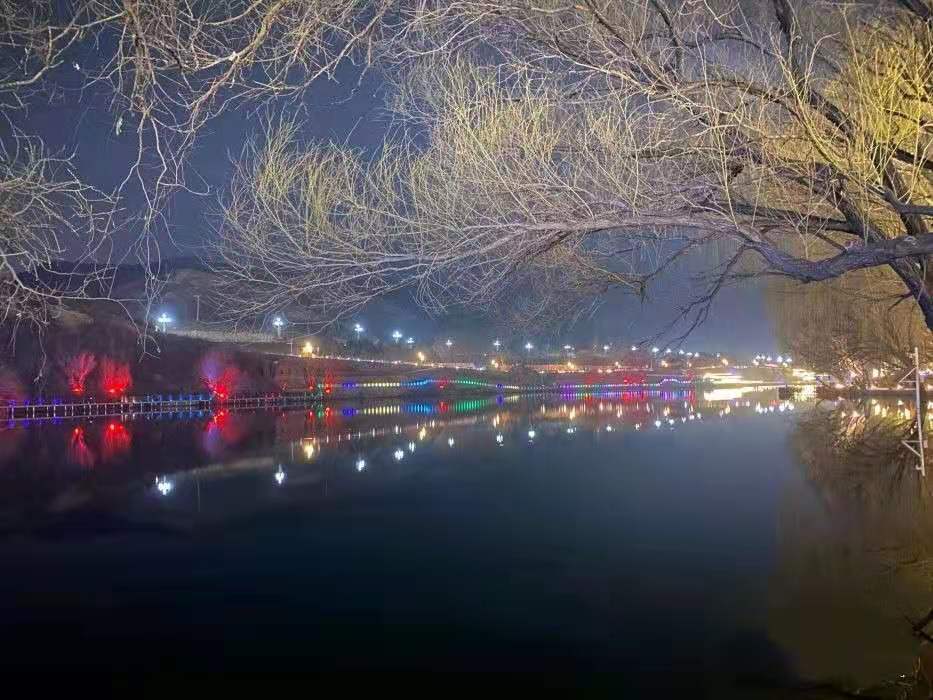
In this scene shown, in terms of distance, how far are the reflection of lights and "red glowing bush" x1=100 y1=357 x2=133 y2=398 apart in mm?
35875

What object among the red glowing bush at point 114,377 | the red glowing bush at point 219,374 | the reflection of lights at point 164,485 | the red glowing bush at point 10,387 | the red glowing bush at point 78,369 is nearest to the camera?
the reflection of lights at point 164,485

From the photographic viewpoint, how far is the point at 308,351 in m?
70.0

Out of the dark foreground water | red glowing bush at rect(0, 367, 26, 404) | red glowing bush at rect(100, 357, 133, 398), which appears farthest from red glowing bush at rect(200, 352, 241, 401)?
the dark foreground water

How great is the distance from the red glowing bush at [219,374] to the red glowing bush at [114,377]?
5.51 meters

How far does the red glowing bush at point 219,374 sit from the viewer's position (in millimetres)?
53406

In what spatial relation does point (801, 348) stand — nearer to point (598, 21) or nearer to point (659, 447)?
point (659, 447)

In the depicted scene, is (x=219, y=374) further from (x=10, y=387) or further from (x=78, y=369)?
(x=10, y=387)

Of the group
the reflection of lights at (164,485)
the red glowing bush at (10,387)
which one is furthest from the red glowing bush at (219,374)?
the reflection of lights at (164,485)

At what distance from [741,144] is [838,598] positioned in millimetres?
3458

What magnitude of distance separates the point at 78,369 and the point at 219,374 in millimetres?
11417

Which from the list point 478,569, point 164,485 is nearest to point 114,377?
point 164,485

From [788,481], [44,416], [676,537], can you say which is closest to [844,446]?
[788,481]

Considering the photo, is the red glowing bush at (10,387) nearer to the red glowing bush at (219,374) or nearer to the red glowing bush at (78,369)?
the red glowing bush at (78,369)

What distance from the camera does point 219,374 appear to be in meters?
56.2
